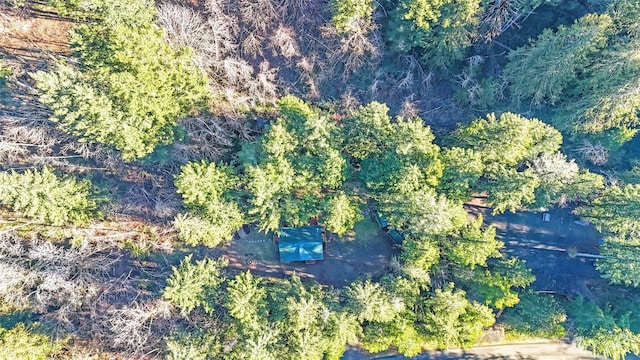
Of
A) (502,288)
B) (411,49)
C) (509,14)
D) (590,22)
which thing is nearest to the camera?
(590,22)

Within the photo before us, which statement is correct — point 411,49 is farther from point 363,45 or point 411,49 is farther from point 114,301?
point 114,301

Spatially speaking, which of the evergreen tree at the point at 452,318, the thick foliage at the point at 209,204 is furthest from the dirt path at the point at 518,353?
the thick foliage at the point at 209,204

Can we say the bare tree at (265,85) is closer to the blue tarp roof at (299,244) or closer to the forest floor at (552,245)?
the blue tarp roof at (299,244)

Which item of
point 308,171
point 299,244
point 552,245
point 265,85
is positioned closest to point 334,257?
point 299,244

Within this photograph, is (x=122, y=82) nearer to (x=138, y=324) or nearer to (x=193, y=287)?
(x=193, y=287)

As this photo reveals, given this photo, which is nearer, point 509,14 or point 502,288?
point 502,288

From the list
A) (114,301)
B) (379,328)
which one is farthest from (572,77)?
(114,301)

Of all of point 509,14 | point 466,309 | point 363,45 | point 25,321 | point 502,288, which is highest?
point 509,14

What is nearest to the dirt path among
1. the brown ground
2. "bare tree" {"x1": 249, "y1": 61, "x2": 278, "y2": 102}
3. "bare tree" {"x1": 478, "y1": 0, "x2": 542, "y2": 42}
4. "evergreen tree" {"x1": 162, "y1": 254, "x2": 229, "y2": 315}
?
the brown ground
